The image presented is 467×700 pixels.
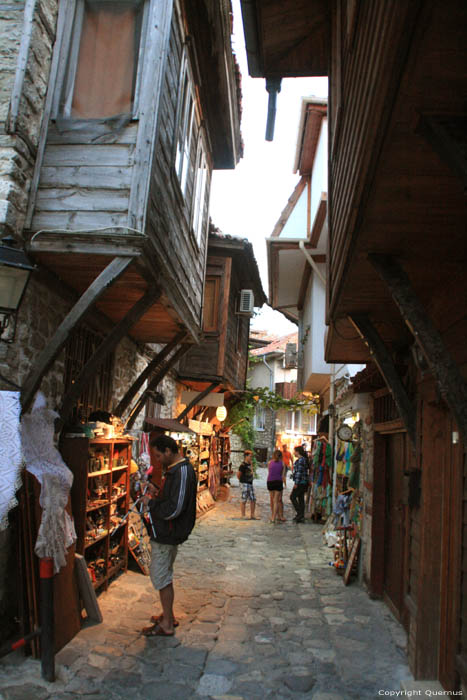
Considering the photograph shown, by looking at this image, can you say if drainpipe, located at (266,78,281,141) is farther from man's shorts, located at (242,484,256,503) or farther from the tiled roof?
the tiled roof

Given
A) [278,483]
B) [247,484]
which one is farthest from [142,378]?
[247,484]

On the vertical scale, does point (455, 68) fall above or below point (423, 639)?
above

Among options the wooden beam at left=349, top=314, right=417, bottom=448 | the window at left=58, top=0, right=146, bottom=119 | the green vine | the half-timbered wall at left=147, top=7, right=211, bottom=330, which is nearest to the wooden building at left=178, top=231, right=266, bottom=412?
the green vine

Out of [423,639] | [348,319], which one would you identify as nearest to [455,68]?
[348,319]

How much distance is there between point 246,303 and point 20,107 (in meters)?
11.7

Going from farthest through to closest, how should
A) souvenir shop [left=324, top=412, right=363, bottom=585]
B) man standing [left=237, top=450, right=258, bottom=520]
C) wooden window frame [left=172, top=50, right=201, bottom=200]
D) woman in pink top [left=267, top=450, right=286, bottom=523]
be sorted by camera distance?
man standing [left=237, top=450, right=258, bottom=520] → woman in pink top [left=267, top=450, right=286, bottom=523] → souvenir shop [left=324, top=412, right=363, bottom=585] → wooden window frame [left=172, top=50, right=201, bottom=200]

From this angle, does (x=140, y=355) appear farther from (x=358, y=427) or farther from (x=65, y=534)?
(x=65, y=534)

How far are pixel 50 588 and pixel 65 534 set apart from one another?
56cm

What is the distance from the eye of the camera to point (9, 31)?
5086mm

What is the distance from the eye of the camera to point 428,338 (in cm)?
357

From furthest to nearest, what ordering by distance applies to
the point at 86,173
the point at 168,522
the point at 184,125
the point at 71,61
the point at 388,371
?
1. the point at 184,125
2. the point at 71,61
3. the point at 86,173
4. the point at 168,522
5. the point at 388,371

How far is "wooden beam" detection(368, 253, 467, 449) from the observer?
3348 millimetres

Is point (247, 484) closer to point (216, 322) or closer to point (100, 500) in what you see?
point (216, 322)

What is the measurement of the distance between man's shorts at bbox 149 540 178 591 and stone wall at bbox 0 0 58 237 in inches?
135
